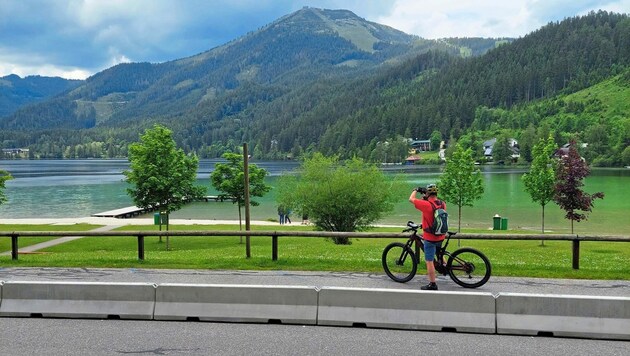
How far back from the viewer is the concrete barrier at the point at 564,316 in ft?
30.5

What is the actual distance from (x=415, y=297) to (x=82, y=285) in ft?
21.7

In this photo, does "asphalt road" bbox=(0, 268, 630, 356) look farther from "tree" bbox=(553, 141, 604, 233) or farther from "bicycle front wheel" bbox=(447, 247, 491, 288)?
"tree" bbox=(553, 141, 604, 233)

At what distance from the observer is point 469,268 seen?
484 inches

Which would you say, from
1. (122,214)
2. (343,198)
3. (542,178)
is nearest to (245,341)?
(343,198)

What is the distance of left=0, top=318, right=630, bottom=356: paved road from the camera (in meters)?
8.69

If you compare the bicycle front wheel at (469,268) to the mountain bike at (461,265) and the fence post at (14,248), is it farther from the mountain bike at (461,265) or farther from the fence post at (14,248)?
the fence post at (14,248)

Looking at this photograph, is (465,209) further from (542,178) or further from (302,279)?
(302,279)

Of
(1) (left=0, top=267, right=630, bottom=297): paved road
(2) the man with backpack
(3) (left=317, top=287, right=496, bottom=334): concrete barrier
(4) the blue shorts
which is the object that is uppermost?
(2) the man with backpack

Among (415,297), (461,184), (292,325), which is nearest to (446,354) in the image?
(415,297)

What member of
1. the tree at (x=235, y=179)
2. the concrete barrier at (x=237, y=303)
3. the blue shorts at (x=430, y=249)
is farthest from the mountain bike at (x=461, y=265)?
the tree at (x=235, y=179)

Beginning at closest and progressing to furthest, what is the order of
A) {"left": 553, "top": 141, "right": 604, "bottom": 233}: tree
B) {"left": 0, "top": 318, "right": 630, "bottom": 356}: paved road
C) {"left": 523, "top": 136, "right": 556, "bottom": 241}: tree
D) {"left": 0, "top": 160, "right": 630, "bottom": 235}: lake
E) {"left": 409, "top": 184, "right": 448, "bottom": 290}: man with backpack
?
1. {"left": 0, "top": 318, "right": 630, "bottom": 356}: paved road
2. {"left": 409, "top": 184, "right": 448, "bottom": 290}: man with backpack
3. {"left": 553, "top": 141, "right": 604, "bottom": 233}: tree
4. {"left": 523, "top": 136, "right": 556, "bottom": 241}: tree
5. {"left": 0, "top": 160, "right": 630, "bottom": 235}: lake

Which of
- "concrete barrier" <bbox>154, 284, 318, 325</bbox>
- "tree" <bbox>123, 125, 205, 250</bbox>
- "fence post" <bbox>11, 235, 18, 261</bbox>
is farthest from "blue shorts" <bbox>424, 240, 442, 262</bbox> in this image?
"tree" <bbox>123, 125, 205, 250</bbox>

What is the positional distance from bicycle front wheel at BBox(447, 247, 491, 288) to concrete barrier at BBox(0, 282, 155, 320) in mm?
6572

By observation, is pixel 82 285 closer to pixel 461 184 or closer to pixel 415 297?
pixel 415 297
